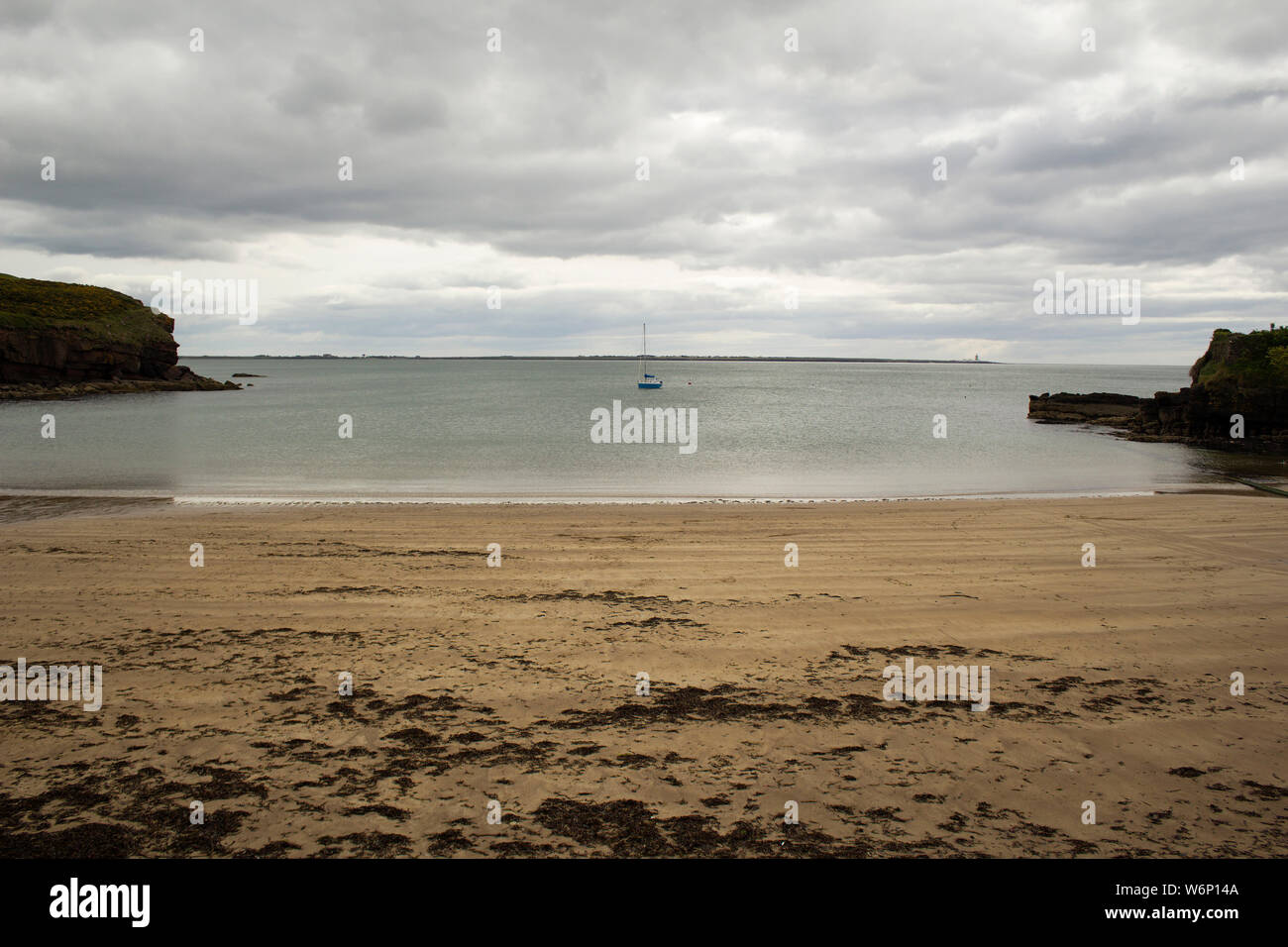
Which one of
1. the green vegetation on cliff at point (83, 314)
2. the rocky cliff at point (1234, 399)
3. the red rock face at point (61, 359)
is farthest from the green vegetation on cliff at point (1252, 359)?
the green vegetation on cliff at point (83, 314)

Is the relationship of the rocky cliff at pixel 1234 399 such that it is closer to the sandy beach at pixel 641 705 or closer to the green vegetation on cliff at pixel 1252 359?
the green vegetation on cliff at pixel 1252 359

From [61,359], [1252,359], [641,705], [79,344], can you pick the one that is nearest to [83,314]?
[79,344]

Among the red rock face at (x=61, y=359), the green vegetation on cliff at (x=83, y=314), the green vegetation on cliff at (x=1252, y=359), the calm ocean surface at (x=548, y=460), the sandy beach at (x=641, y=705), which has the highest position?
the green vegetation on cliff at (x=83, y=314)

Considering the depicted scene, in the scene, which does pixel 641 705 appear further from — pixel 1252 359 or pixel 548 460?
pixel 1252 359

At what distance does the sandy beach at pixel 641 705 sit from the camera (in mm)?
4723

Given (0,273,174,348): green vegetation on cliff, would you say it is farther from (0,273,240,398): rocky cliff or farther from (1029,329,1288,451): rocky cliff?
(1029,329,1288,451): rocky cliff

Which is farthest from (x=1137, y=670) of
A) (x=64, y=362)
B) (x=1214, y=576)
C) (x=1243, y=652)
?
(x=64, y=362)

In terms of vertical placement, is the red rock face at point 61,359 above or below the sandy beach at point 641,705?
above

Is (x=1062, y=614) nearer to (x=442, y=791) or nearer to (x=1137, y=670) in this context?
(x=1137, y=670)

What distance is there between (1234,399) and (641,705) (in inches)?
1816

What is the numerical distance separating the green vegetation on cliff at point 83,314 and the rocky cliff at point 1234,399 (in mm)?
106828
